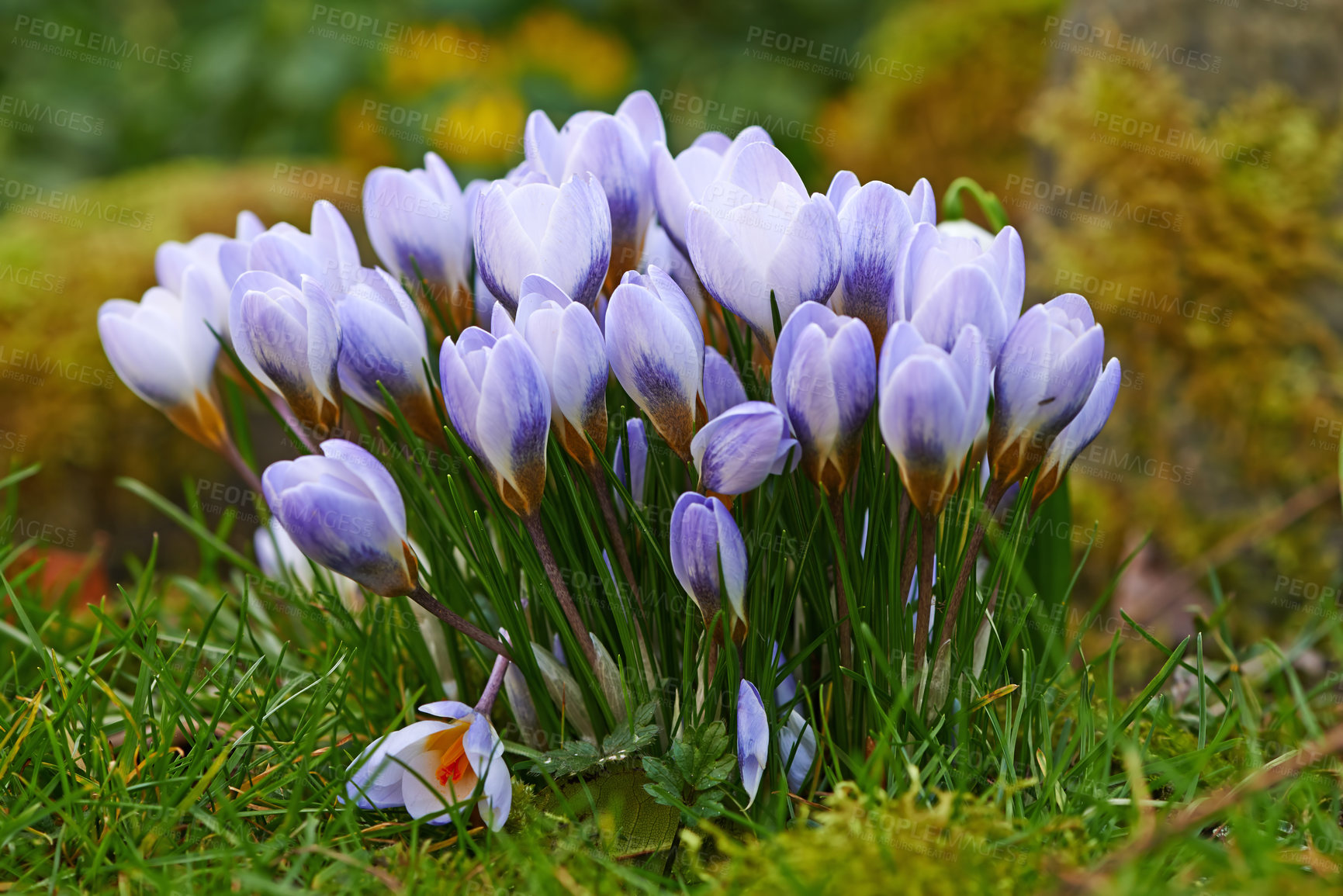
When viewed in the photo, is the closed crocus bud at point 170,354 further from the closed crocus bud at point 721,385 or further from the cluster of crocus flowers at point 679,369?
the closed crocus bud at point 721,385

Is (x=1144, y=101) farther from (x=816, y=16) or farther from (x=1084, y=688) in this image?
(x=816, y=16)

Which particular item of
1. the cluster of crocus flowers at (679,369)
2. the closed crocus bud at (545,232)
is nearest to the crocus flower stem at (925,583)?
the cluster of crocus flowers at (679,369)

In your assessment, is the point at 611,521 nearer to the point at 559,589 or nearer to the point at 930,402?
the point at 559,589

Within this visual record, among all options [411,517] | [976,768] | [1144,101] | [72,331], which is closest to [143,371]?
[411,517]

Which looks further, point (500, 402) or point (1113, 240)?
point (1113, 240)

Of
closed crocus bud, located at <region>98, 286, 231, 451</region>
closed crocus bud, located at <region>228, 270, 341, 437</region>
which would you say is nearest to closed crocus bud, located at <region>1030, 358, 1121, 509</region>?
closed crocus bud, located at <region>228, 270, 341, 437</region>

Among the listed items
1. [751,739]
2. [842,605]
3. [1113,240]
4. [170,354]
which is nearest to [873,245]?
[842,605]
